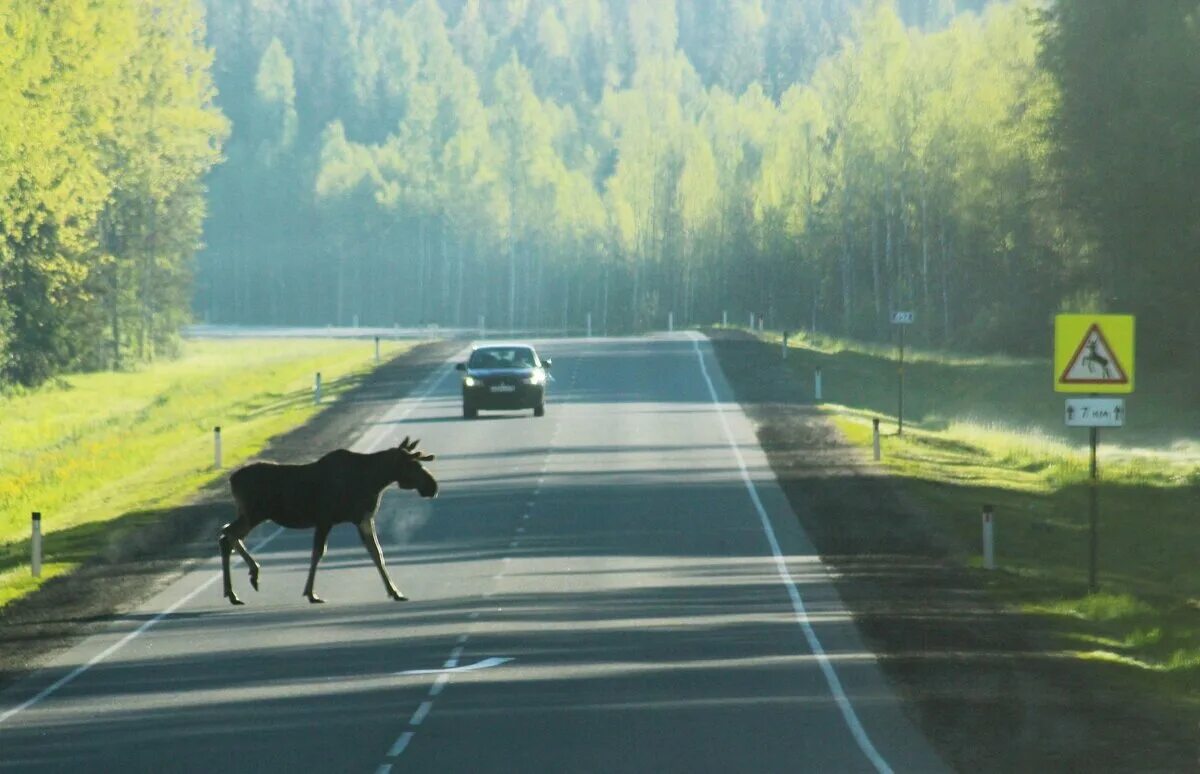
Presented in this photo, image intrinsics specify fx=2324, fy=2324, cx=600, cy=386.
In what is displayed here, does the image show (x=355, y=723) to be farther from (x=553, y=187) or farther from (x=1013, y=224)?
(x=553, y=187)

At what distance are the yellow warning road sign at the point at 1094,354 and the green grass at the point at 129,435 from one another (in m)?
14.6

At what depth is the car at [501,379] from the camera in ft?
188

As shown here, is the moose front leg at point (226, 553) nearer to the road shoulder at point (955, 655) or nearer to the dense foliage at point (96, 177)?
the road shoulder at point (955, 655)

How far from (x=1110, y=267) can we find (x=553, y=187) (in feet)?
341

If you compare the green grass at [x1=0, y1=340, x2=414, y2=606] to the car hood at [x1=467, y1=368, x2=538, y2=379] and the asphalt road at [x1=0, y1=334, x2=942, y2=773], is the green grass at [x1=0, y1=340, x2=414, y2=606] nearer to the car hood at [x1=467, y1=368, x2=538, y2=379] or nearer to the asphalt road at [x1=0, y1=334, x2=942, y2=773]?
the asphalt road at [x1=0, y1=334, x2=942, y2=773]

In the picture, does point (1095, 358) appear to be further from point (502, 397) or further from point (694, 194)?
point (694, 194)

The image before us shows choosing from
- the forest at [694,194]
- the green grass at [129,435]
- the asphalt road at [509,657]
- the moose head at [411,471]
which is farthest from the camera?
the forest at [694,194]

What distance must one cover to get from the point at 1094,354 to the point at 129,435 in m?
40.6

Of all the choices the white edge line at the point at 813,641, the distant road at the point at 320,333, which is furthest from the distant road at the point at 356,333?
the white edge line at the point at 813,641

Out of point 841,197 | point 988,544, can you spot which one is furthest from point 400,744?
point 841,197

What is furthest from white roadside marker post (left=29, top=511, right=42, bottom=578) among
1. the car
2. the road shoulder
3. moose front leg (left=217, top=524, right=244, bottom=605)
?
the car

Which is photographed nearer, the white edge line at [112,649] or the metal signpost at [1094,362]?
the white edge line at [112,649]

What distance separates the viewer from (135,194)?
99750mm

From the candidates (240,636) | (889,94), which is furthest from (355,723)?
(889,94)
